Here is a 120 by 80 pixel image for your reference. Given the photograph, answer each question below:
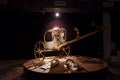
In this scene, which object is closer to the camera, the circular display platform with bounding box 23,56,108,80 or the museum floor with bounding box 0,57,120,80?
the circular display platform with bounding box 23,56,108,80

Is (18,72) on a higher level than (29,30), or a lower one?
lower

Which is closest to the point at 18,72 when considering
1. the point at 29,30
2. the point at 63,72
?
the point at 63,72

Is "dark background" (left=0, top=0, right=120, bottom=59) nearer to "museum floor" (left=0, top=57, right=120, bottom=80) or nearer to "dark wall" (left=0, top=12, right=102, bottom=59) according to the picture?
"dark wall" (left=0, top=12, right=102, bottom=59)

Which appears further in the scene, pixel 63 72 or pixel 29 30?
pixel 29 30

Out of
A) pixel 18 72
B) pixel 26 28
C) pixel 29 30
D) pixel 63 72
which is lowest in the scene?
pixel 18 72

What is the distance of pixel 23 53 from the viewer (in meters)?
10.2

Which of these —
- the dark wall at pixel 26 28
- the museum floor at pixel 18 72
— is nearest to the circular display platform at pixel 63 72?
the museum floor at pixel 18 72

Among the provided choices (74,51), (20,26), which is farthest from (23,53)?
(74,51)

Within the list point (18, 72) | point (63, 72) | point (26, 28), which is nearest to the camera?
point (63, 72)

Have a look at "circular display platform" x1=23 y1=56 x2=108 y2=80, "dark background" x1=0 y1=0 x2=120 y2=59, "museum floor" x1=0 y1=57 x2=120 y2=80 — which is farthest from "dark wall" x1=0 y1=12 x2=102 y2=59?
"circular display platform" x1=23 y1=56 x2=108 y2=80

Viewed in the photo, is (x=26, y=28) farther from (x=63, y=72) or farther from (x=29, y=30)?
(x=63, y=72)

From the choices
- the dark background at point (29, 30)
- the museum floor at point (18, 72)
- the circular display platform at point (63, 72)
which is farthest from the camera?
the dark background at point (29, 30)

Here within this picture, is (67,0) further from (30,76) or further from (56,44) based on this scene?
(30,76)

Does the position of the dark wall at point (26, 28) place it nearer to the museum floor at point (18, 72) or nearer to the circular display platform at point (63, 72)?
the museum floor at point (18, 72)
